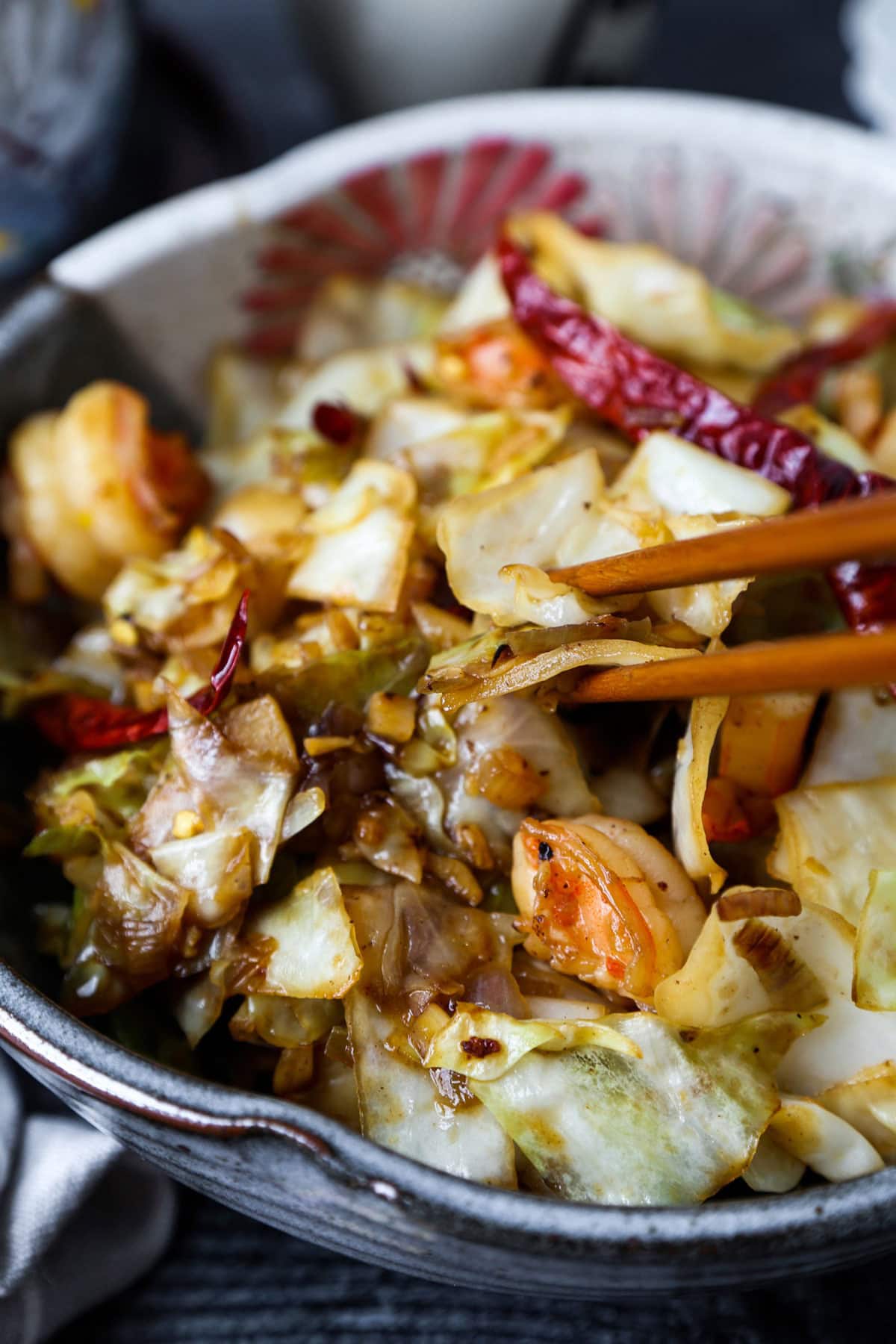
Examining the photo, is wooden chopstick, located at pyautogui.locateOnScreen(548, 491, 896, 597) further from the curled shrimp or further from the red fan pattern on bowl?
the red fan pattern on bowl

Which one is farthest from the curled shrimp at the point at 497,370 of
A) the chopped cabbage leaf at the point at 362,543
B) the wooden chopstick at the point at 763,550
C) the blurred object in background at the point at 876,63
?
the blurred object in background at the point at 876,63

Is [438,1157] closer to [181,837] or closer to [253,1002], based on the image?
[253,1002]

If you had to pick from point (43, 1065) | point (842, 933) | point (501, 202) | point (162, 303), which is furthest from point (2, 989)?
point (501, 202)

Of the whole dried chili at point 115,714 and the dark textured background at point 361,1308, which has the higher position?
the whole dried chili at point 115,714

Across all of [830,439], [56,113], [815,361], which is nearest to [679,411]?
[830,439]

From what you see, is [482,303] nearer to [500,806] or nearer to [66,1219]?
[500,806]

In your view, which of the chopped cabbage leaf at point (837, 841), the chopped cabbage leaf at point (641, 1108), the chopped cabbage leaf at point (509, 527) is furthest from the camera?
the chopped cabbage leaf at point (509, 527)

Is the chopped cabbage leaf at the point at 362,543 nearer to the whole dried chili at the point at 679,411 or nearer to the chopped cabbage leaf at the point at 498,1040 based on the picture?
the whole dried chili at the point at 679,411
